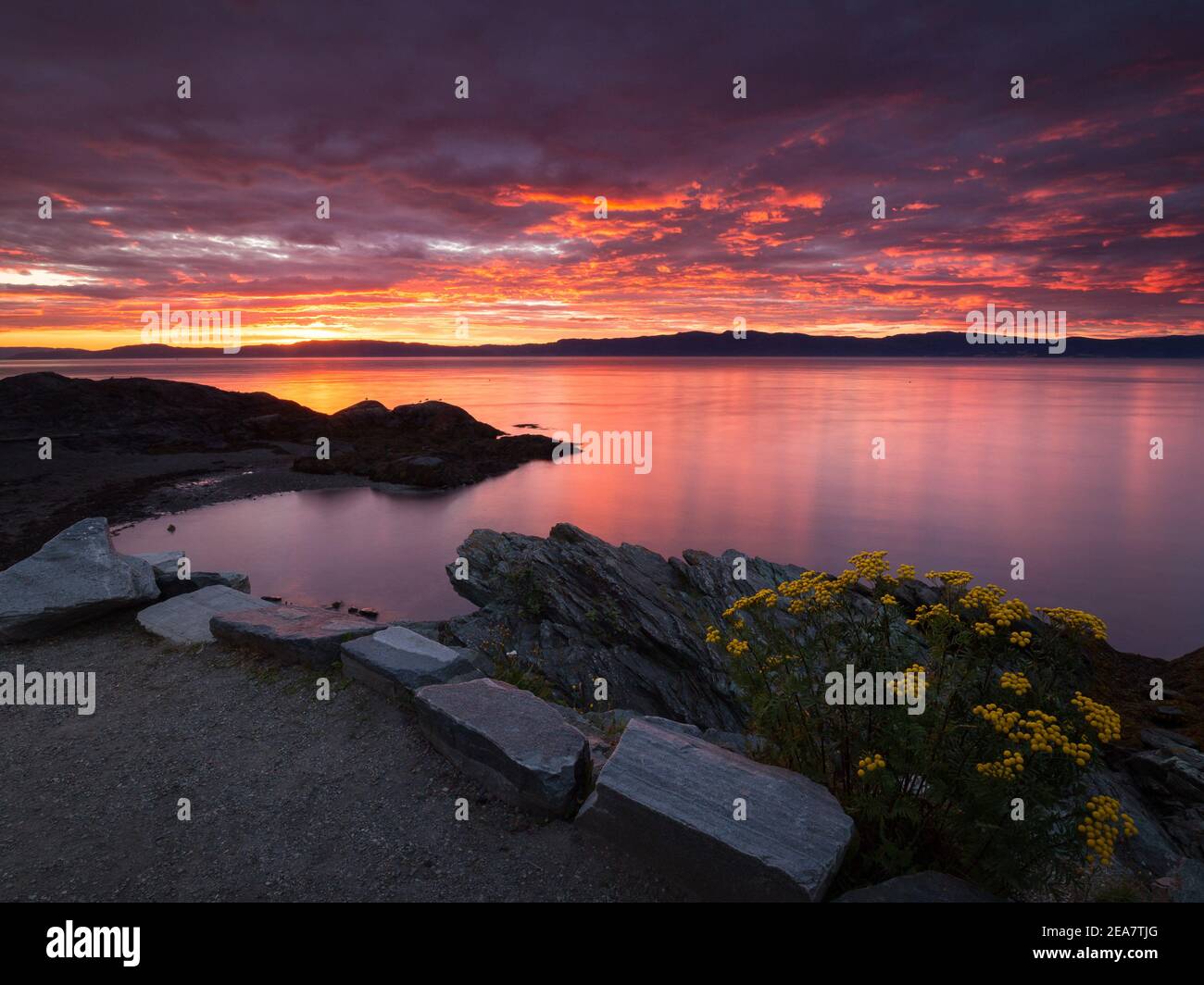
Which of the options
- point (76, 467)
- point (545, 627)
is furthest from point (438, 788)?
point (76, 467)

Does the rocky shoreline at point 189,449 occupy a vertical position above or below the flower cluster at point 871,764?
above

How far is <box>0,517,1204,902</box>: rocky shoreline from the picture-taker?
479cm

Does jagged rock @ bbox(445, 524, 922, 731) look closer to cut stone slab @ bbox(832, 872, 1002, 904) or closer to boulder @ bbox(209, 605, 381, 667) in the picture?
boulder @ bbox(209, 605, 381, 667)

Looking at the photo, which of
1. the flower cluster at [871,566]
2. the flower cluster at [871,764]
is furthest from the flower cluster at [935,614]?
the flower cluster at [871,764]

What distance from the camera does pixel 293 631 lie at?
9000 millimetres

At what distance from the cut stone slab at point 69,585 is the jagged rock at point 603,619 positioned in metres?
5.51

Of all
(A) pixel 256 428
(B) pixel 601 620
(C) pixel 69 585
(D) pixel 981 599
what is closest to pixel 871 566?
(D) pixel 981 599

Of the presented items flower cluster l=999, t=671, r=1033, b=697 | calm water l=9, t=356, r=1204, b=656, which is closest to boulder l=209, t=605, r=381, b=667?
flower cluster l=999, t=671, r=1033, b=697

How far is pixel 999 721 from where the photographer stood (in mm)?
3793

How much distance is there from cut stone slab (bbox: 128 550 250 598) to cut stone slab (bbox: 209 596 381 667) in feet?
8.17

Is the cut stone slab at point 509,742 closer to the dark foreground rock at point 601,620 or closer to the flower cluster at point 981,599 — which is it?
the flower cluster at point 981,599

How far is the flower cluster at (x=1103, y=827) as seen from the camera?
3547 millimetres

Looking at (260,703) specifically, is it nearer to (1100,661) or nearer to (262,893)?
(262,893)

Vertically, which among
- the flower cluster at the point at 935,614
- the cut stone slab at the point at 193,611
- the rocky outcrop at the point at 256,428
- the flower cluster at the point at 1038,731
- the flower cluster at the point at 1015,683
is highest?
the rocky outcrop at the point at 256,428
